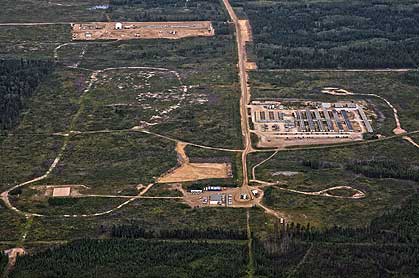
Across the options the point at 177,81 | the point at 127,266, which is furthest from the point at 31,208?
the point at 177,81

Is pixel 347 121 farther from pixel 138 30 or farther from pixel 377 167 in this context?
pixel 138 30

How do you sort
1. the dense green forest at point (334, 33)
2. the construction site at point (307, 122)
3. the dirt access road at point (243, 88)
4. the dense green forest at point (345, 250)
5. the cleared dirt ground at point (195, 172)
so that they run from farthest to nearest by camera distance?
the dense green forest at point (334, 33), the construction site at point (307, 122), the dirt access road at point (243, 88), the cleared dirt ground at point (195, 172), the dense green forest at point (345, 250)

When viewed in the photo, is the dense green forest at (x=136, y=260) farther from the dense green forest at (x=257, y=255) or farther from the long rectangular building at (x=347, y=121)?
the long rectangular building at (x=347, y=121)

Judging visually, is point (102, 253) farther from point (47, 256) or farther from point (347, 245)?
point (347, 245)

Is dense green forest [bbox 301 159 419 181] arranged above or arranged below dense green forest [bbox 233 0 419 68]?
below

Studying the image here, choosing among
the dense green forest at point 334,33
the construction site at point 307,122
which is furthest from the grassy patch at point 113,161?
the dense green forest at point 334,33

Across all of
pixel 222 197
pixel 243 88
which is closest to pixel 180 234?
pixel 222 197

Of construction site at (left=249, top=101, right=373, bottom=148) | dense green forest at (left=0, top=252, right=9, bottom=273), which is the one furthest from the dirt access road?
dense green forest at (left=0, top=252, right=9, bottom=273)

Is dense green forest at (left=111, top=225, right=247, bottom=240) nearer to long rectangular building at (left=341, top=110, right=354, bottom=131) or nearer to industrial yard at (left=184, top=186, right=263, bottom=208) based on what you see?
industrial yard at (left=184, top=186, right=263, bottom=208)
